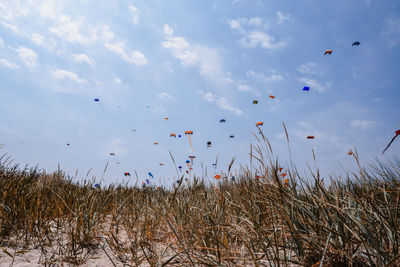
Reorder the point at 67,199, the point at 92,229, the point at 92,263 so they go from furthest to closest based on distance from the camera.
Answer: the point at 67,199 → the point at 92,229 → the point at 92,263

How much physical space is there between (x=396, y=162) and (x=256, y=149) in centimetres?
379

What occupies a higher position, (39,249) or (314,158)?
(314,158)

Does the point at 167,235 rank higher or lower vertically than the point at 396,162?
lower

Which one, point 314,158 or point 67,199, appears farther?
point 67,199

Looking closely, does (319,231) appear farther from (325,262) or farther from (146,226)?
(146,226)

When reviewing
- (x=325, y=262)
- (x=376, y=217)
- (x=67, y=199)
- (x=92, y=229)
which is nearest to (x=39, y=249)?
(x=92, y=229)

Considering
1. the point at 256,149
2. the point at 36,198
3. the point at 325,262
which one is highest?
the point at 256,149

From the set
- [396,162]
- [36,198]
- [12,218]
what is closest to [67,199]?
[36,198]

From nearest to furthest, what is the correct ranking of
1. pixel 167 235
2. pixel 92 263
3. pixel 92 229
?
1. pixel 92 263
2. pixel 92 229
3. pixel 167 235

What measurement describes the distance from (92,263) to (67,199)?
1757mm

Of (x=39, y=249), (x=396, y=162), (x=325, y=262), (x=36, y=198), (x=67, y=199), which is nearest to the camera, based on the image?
(x=325, y=262)

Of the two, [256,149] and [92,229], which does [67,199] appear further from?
[256,149]

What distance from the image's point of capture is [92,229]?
2.46 meters

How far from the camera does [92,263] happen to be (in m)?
2.08
